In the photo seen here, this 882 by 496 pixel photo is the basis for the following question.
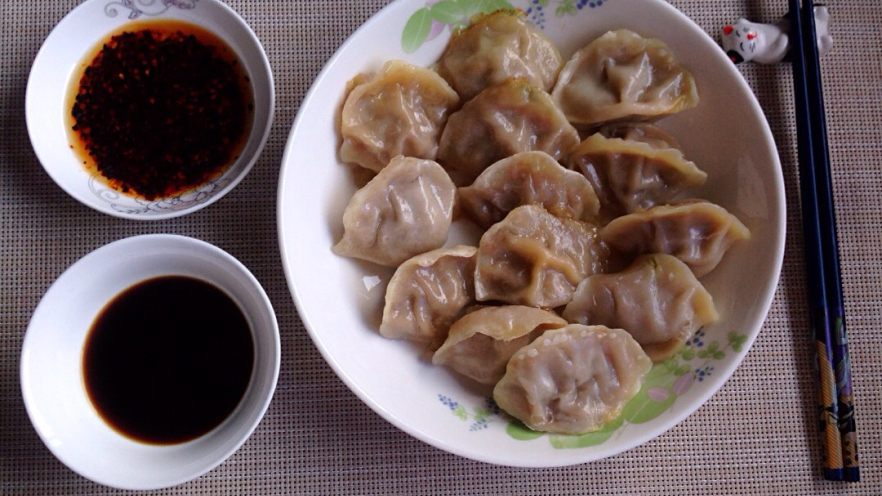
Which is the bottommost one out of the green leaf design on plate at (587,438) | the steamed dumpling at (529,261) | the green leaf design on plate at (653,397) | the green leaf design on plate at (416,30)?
the green leaf design on plate at (587,438)

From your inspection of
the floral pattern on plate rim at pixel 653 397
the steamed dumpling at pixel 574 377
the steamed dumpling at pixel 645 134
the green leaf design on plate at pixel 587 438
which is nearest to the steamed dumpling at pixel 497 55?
the steamed dumpling at pixel 645 134

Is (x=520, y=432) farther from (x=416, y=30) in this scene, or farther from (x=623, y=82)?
(x=416, y=30)

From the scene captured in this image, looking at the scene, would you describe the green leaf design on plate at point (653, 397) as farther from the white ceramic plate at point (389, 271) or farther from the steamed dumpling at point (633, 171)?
the steamed dumpling at point (633, 171)

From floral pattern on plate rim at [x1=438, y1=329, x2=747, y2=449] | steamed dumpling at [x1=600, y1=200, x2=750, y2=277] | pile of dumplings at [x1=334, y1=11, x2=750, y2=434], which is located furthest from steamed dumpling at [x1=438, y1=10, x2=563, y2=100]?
floral pattern on plate rim at [x1=438, y1=329, x2=747, y2=449]

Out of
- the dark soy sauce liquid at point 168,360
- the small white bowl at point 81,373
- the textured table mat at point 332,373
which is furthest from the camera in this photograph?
the textured table mat at point 332,373

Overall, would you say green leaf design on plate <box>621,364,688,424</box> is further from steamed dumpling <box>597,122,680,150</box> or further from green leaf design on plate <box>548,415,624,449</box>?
steamed dumpling <box>597,122,680,150</box>

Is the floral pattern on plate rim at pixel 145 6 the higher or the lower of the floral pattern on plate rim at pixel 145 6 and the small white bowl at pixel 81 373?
the higher

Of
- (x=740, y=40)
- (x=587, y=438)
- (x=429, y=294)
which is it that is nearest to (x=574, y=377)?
(x=587, y=438)
